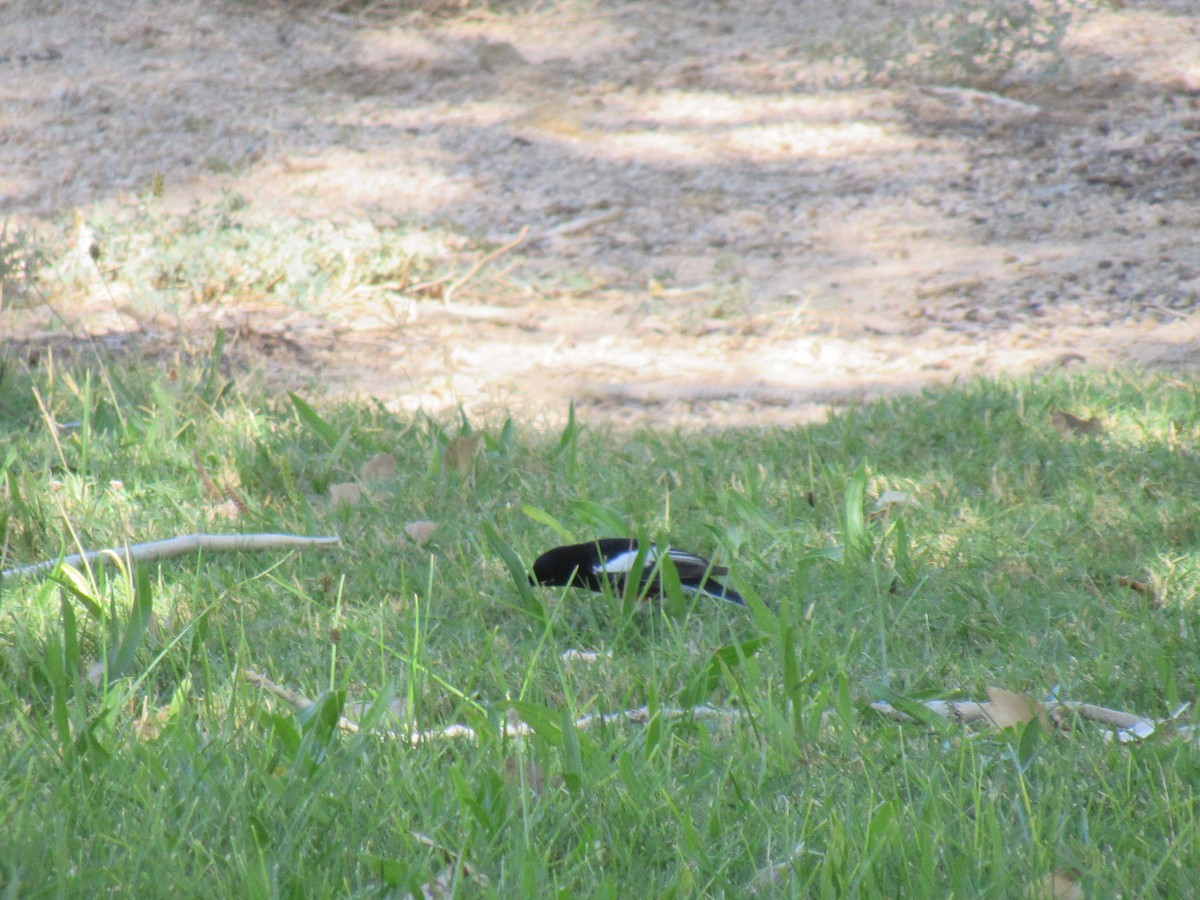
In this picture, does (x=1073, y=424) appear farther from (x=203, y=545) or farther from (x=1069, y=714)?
(x=203, y=545)

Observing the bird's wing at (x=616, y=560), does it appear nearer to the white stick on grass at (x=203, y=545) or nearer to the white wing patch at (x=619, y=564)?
the white wing patch at (x=619, y=564)

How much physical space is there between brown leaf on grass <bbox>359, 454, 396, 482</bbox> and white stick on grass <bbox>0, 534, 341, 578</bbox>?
0.46 m

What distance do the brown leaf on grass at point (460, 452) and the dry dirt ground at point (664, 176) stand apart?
2.21 feet

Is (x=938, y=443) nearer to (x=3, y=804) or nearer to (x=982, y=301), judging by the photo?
(x=982, y=301)

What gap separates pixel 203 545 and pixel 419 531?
0.48 meters

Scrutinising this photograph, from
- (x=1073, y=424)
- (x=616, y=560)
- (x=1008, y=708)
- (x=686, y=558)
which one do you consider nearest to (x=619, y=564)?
(x=616, y=560)

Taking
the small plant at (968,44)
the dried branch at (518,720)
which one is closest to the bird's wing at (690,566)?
the dried branch at (518,720)

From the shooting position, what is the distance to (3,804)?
1.60 meters

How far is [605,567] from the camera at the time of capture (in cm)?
237

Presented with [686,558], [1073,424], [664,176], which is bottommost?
[664,176]

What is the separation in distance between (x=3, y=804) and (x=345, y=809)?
445mm

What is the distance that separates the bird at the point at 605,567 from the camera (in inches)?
93.5

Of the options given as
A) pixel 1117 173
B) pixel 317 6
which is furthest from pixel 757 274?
pixel 317 6

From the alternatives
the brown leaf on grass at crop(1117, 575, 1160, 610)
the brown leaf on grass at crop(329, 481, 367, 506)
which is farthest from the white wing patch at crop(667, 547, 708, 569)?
the brown leaf on grass at crop(329, 481, 367, 506)
